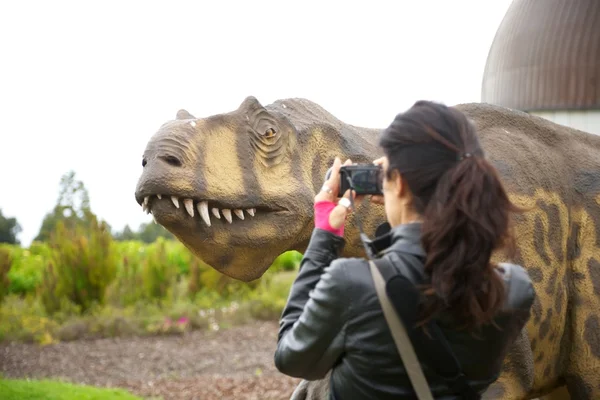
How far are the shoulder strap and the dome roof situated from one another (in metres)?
4.16

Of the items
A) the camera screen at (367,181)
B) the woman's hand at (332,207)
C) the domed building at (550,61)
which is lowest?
the woman's hand at (332,207)

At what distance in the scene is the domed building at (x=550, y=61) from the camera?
18.1 feet

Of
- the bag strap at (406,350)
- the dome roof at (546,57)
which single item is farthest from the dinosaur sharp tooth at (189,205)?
the dome roof at (546,57)

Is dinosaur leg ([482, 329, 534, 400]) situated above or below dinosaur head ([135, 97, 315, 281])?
below

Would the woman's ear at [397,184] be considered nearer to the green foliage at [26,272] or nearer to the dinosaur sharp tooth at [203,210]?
the dinosaur sharp tooth at [203,210]

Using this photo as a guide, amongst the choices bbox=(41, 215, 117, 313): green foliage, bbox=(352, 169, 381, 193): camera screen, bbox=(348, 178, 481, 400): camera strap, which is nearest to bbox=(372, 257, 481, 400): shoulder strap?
bbox=(348, 178, 481, 400): camera strap

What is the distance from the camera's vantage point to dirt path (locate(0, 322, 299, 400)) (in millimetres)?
8602

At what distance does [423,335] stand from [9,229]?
765 inches

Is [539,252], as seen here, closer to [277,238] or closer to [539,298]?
[539,298]

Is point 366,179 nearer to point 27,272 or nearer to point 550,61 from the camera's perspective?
point 550,61

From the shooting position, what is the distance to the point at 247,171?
9.48 ft

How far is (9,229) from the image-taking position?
1983 cm

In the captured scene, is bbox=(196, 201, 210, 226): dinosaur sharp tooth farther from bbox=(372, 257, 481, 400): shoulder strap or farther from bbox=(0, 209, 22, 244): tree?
bbox=(0, 209, 22, 244): tree

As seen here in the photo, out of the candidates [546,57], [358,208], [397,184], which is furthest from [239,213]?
[546,57]
